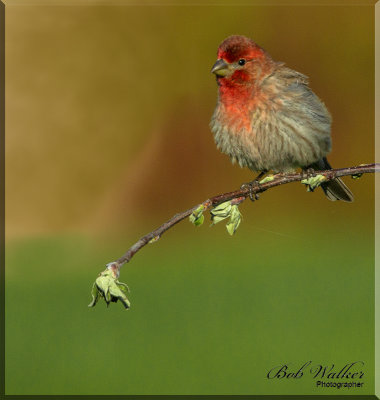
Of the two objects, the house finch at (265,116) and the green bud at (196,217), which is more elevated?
the house finch at (265,116)

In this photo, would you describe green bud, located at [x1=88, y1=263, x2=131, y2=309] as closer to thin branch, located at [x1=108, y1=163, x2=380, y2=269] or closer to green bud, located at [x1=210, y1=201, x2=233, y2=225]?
thin branch, located at [x1=108, y1=163, x2=380, y2=269]

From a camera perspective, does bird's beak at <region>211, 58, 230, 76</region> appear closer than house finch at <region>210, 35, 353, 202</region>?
Yes

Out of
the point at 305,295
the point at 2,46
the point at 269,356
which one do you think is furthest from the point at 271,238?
the point at 2,46

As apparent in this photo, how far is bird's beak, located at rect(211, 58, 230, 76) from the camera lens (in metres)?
4.58

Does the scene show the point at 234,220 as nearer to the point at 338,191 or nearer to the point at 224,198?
the point at 224,198

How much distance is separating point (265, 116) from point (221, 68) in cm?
49

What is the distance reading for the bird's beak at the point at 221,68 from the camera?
4.58 meters

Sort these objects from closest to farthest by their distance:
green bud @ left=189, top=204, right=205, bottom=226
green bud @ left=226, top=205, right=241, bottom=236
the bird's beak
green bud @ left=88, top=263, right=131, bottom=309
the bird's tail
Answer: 1. green bud @ left=88, top=263, right=131, bottom=309
2. green bud @ left=189, top=204, right=205, bottom=226
3. green bud @ left=226, top=205, right=241, bottom=236
4. the bird's beak
5. the bird's tail

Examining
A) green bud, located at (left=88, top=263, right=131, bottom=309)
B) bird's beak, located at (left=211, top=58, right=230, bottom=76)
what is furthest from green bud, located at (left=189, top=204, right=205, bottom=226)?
bird's beak, located at (left=211, top=58, right=230, bottom=76)

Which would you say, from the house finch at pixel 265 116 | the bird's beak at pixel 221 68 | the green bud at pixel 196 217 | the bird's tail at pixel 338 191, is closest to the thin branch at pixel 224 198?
the green bud at pixel 196 217

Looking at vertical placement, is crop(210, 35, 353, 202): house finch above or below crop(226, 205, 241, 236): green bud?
above

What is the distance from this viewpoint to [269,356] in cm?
549

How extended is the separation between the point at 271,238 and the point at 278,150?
245 cm

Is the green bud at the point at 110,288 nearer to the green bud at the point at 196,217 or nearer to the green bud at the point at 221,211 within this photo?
the green bud at the point at 196,217
